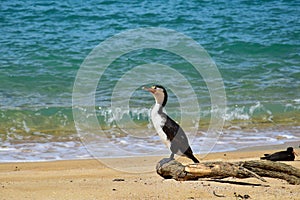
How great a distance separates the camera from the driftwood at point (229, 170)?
5242mm

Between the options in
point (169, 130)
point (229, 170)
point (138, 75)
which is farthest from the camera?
point (138, 75)

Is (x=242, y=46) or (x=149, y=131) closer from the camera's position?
(x=149, y=131)

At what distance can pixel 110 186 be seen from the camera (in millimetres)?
5316

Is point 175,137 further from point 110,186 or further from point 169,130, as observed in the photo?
point 110,186

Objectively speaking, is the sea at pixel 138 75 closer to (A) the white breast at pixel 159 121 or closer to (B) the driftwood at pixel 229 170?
(A) the white breast at pixel 159 121

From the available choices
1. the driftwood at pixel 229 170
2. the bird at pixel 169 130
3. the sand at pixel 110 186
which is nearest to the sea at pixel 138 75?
the sand at pixel 110 186

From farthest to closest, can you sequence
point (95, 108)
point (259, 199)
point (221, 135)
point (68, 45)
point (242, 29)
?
1. point (242, 29)
2. point (68, 45)
3. point (95, 108)
4. point (221, 135)
5. point (259, 199)

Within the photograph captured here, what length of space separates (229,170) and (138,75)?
720 centimetres

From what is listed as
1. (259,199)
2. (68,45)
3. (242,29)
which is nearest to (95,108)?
(68,45)

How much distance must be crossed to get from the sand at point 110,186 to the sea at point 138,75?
0.92 m

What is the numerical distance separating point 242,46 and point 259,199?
32.9 feet

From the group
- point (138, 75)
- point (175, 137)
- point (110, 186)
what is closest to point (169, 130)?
point (175, 137)

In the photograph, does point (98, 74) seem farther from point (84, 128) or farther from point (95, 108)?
point (84, 128)

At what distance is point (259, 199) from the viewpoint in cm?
476
